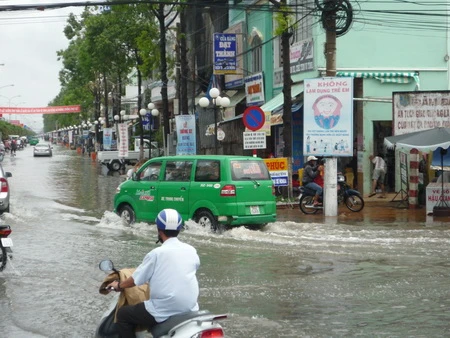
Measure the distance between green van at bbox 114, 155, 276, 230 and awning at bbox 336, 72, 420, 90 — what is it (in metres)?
10.5

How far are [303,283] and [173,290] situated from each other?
18.3ft

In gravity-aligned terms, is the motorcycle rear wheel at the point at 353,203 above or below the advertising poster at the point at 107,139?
below

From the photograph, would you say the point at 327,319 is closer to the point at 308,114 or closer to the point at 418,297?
the point at 418,297

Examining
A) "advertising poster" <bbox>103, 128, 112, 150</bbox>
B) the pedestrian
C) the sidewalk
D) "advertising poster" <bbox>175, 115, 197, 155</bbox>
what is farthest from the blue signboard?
"advertising poster" <bbox>103, 128, 112, 150</bbox>

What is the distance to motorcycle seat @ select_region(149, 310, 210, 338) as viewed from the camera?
6062 millimetres

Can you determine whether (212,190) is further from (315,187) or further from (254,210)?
(315,187)

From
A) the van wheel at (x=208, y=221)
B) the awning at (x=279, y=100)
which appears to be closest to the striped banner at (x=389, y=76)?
the awning at (x=279, y=100)

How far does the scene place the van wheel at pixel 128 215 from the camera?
18656mm

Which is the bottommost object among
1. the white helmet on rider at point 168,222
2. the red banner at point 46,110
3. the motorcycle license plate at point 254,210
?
the motorcycle license plate at point 254,210

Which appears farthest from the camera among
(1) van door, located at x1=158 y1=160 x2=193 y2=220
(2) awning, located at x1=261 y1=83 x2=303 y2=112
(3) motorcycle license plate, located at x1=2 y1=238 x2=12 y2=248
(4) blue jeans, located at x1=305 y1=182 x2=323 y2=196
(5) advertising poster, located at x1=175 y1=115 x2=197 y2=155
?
(5) advertising poster, located at x1=175 y1=115 x2=197 y2=155

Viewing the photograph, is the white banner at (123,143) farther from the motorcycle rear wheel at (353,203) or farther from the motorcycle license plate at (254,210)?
the motorcycle license plate at (254,210)

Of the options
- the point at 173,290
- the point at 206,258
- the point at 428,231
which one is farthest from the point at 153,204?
the point at 173,290

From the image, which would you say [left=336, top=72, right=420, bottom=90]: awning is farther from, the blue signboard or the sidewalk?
the blue signboard

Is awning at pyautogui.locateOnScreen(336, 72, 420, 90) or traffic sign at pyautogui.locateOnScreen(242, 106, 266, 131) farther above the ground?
awning at pyautogui.locateOnScreen(336, 72, 420, 90)
